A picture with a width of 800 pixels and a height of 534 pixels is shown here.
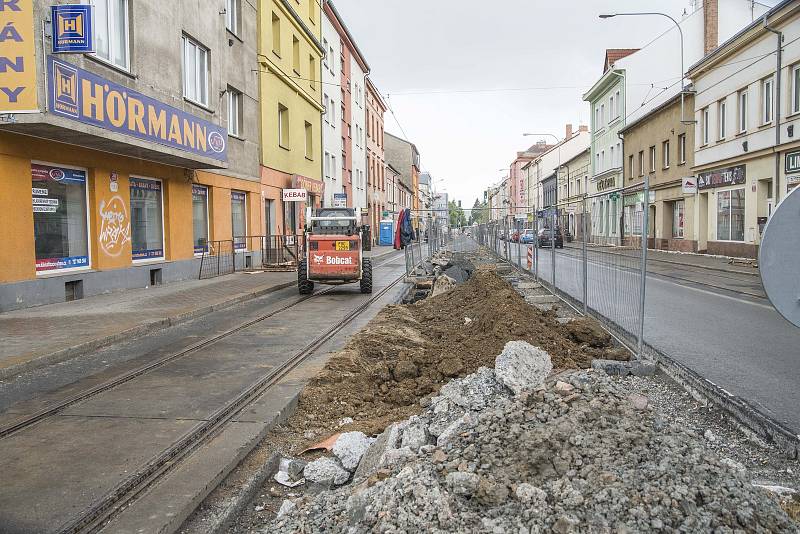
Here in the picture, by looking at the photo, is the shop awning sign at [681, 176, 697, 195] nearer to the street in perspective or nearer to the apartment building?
the street in perspective

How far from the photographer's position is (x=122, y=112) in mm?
13062

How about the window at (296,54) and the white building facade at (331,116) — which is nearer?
the window at (296,54)

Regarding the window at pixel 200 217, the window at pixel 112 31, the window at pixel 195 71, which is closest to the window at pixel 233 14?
the window at pixel 195 71

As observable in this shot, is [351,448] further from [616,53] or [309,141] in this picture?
[616,53]

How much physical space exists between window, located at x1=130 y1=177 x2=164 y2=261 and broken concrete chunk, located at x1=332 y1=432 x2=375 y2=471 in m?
→ 12.4

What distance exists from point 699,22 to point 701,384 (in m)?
37.2

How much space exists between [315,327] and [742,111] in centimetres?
2305

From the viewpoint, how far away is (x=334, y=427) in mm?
5410

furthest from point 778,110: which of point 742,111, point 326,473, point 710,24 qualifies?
point 326,473

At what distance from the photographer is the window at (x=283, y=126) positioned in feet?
87.4

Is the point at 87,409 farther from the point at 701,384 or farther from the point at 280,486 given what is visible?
the point at 701,384

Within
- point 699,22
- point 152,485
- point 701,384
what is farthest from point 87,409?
point 699,22

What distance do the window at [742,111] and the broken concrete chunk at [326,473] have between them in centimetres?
2650

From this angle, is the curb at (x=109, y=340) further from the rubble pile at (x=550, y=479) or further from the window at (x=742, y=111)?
the window at (x=742, y=111)
